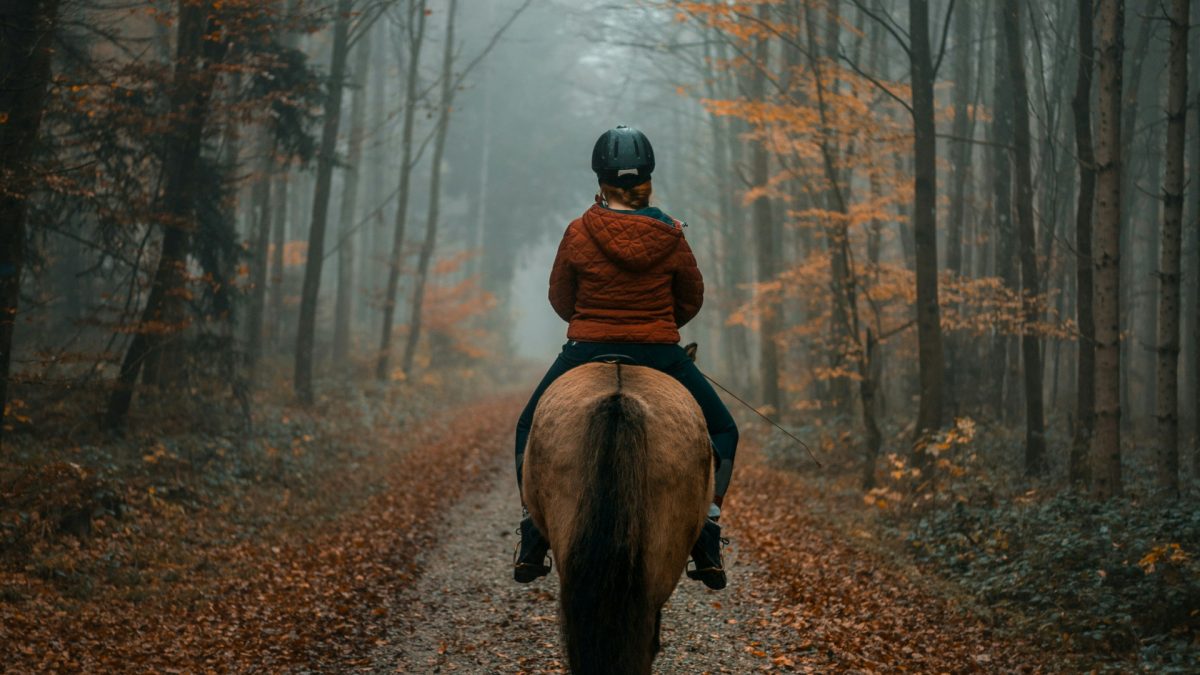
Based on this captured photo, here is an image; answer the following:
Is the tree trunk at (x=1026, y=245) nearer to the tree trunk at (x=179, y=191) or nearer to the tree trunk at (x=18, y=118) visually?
the tree trunk at (x=179, y=191)

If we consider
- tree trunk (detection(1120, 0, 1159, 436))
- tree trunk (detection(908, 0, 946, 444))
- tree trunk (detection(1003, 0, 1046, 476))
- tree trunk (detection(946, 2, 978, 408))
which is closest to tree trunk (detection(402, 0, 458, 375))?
tree trunk (detection(946, 2, 978, 408))

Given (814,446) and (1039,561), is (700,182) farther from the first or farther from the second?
(1039,561)

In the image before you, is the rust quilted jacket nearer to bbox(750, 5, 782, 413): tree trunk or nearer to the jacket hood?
the jacket hood

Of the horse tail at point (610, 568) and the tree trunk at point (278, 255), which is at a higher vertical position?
the tree trunk at point (278, 255)

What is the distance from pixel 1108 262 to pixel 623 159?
22.0 feet

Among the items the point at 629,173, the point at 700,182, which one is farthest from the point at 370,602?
the point at 700,182

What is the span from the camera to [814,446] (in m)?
16.3

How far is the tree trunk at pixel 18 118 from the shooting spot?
353 inches

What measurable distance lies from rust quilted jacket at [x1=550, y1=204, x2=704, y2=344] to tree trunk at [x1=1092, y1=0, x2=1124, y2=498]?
639 cm

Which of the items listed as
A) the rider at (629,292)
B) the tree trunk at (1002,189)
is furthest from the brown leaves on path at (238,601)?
the tree trunk at (1002,189)

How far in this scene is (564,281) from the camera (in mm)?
4934

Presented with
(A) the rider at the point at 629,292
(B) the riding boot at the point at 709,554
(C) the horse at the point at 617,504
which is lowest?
(B) the riding boot at the point at 709,554

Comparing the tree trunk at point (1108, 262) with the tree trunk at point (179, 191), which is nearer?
the tree trunk at point (1108, 262)

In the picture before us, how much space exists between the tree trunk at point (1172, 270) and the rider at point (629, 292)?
6.69 metres
